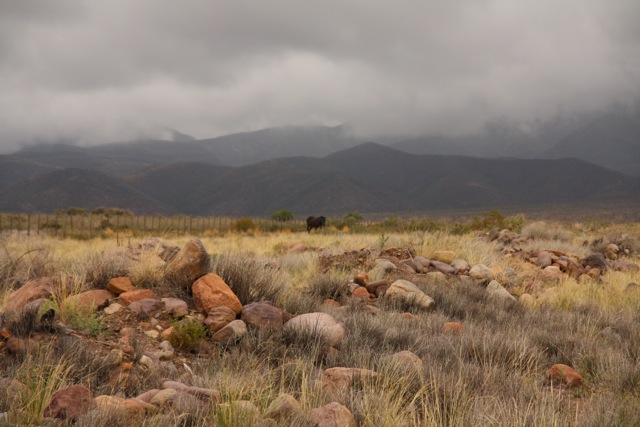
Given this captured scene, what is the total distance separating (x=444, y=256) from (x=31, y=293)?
8.35 metres

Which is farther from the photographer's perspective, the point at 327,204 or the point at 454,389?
the point at 327,204

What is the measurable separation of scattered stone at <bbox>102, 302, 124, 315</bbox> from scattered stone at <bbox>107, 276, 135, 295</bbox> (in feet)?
1.25

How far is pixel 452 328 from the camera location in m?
5.90

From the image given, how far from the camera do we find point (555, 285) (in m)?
9.95

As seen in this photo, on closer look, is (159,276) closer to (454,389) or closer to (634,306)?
(454,389)

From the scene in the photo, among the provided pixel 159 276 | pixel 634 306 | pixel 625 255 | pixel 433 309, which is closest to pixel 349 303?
pixel 433 309

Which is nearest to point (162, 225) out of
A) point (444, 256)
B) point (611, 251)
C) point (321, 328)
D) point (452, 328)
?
point (611, 251)

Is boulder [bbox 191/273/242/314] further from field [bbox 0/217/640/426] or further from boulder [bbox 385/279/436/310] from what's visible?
boulder [bbox 385/279/436/310]

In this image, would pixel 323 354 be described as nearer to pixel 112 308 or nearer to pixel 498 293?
pixel 112 308

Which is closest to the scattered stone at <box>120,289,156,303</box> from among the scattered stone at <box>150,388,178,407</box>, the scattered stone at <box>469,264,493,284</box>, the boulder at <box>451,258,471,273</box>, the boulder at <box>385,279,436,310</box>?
the scattered stone at <box>150,388,178,407</box>

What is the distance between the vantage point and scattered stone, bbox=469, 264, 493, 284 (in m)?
9.55

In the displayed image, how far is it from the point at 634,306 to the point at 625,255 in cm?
974

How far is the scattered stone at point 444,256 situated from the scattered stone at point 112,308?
7.28m

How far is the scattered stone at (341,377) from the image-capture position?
11.8 ft
